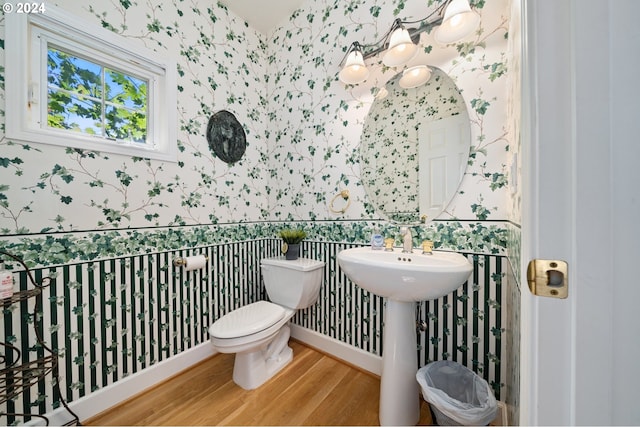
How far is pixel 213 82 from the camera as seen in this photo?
5.67 feet

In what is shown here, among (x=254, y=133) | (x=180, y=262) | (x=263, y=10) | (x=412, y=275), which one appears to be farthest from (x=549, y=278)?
(x=263, y=10)

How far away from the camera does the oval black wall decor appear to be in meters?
1.72

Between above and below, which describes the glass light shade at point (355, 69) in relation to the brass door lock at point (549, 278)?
above

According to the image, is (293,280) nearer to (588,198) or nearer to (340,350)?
(340,350)

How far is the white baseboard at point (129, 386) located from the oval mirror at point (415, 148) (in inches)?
64.9

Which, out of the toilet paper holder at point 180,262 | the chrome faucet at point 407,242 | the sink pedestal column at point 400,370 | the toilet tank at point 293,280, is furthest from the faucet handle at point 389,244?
the toilet paper holder at point 180,262

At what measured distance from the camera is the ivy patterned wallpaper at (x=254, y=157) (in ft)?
3.60

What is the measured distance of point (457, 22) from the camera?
3.62ft

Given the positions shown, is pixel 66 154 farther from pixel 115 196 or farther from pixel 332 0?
pixel 332 0

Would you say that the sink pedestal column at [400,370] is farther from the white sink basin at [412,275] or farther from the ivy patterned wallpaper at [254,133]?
the ivy patterned wallpaper at [254,133]

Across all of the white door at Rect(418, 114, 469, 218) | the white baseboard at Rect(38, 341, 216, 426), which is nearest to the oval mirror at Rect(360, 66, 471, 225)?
the white door at Rect(418, 114, 469, 218)

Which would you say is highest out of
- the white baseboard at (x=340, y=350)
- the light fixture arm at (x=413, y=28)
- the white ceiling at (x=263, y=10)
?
the white ceiling at (x=263, y=10)

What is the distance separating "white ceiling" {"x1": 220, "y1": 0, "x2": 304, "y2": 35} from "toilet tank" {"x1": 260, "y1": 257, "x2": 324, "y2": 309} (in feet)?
6.71

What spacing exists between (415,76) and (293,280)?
60.4 inches
